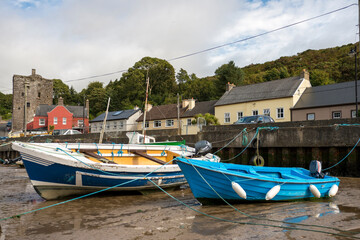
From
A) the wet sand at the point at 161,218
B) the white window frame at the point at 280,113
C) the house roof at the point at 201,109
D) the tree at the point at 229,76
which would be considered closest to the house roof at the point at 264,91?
the white window frame at the point at 280,113

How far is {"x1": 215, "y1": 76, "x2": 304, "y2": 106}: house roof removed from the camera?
32.3m

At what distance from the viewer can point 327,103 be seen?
28609 mm

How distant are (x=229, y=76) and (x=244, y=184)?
4604cm

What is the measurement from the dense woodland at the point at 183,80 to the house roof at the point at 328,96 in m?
17.9

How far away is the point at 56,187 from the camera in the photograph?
937cm

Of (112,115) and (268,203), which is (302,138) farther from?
(112,115)

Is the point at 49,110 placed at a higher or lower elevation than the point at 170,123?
higher

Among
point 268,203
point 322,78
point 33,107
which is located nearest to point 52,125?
point 33,107

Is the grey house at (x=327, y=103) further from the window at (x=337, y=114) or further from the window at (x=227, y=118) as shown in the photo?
the window at (x=227, y=118)

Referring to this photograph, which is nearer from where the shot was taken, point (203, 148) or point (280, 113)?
point (203, 148)

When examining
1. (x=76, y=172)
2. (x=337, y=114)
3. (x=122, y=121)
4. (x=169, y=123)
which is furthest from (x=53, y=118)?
(x=76, y=172)

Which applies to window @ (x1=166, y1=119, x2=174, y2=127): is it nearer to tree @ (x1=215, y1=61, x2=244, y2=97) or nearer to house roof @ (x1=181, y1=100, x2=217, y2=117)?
house roof @ (x1=181, y1=100, x2=217, y2=117)

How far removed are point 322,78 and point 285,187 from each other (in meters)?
45.0

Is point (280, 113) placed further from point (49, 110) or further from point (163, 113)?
point (49, 110)
